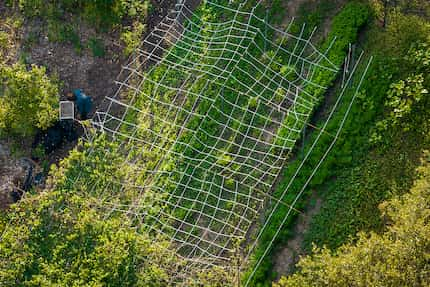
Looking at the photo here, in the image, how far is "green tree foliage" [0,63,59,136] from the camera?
14945 mm

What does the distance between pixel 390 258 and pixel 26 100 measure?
8.99 meters

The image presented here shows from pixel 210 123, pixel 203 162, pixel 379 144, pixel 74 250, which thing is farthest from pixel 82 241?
pixel 379 144

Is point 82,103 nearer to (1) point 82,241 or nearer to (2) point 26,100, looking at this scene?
(2) point 26,100

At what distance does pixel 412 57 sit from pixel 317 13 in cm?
253

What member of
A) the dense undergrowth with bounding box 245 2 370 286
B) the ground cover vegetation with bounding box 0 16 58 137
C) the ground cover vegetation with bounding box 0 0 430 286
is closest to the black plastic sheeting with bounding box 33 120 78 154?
the ground cover vegetation with bounding box 0 16 58 137

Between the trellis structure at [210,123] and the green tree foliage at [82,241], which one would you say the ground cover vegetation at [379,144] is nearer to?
the trellis structure at [210,123]

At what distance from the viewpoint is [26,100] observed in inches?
588

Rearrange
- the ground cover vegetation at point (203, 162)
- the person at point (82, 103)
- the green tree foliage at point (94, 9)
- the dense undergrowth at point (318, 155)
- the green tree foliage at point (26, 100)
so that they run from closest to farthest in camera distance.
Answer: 1. the ground cover vegetation at point (203, 162)
2. the dense undergrowth at point (318, 155)
3. the green tree foliage at point (26, 100)
4. the person at point (82, 103)
5. the green tree foliage at point (94, 9)

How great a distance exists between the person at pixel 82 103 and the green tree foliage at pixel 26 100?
0.57 m

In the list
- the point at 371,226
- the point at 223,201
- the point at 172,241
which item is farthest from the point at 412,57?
the point at 172,241

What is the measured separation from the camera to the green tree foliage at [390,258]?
10.9m

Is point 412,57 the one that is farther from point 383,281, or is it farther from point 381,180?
point 383,281

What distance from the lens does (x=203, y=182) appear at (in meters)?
14.2

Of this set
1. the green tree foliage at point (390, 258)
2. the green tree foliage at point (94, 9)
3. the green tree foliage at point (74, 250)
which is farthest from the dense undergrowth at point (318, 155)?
the green tree foliage at point (94, 9)
